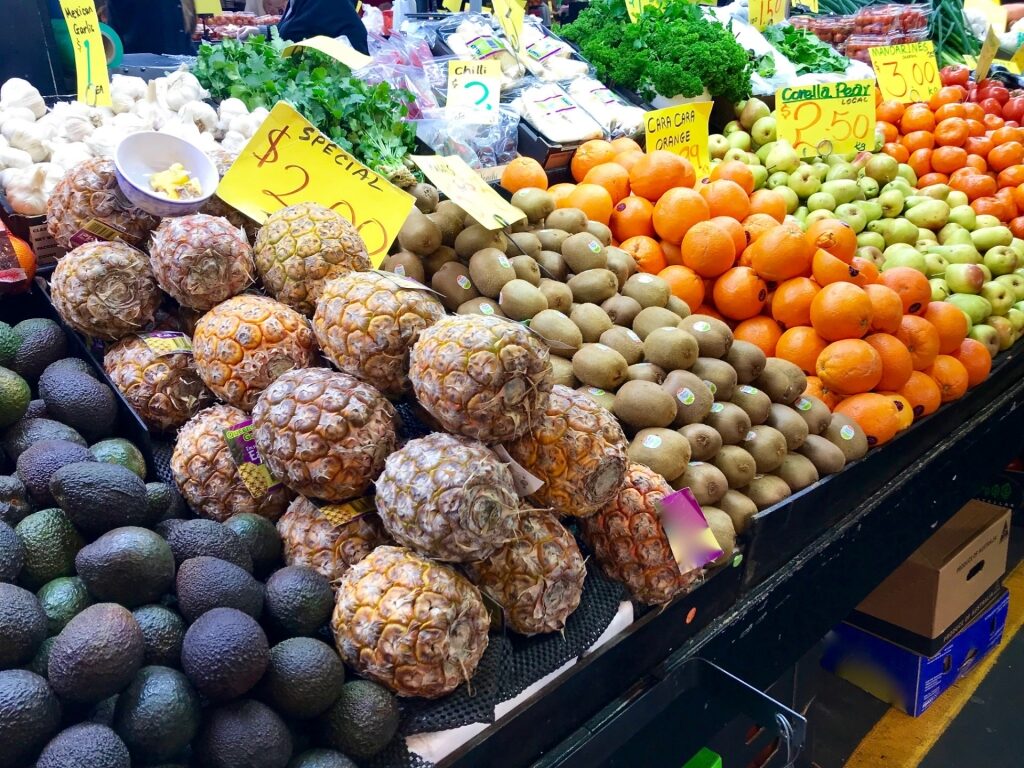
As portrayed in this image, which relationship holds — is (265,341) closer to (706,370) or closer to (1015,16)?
(706,370)

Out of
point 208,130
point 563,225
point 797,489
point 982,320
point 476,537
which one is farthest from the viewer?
point 982,320

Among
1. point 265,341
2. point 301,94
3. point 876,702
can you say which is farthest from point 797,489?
point 301,94

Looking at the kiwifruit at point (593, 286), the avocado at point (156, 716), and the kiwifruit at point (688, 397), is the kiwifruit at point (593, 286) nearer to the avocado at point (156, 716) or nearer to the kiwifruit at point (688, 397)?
the kiwifruit at point (688, 397)

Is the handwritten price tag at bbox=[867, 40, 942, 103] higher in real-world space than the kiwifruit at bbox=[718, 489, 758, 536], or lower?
higher

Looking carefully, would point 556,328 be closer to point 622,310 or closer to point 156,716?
point 622,310

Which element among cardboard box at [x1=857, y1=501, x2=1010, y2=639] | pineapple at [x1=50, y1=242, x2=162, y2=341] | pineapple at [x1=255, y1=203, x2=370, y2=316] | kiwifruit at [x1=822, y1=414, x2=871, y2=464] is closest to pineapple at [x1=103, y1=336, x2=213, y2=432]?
pineapple at [x1=50, y1=242, x2=162, y2=341]

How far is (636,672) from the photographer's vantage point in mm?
1643

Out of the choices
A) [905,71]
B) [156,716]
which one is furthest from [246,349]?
[905,71]

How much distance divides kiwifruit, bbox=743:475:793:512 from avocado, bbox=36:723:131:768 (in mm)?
1414

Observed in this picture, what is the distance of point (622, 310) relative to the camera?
85.1 inches

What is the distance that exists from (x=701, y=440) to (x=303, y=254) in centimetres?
95

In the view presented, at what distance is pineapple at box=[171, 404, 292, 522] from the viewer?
4.90 feet

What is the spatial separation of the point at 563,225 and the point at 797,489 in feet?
3.33

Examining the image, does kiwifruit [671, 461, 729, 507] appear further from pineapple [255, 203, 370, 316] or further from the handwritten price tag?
the handwritten price tag
